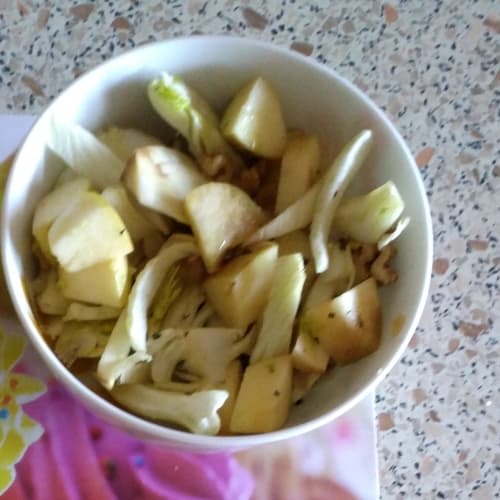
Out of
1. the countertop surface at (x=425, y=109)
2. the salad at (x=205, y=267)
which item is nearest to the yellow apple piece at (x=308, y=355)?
the salad at (x=205, y=267)

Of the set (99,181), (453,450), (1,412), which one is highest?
(99,181)

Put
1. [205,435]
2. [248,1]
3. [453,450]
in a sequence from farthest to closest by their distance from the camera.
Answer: [248,1] → [453,450] → [205,435]

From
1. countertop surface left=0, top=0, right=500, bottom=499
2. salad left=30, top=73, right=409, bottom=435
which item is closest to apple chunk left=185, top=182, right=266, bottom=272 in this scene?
salad left=30, top=73, right=409, bottom=435

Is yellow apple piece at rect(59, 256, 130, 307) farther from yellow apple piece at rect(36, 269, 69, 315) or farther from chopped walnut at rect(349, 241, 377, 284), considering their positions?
chopped walnut at rect(349, 241, 377, 284)

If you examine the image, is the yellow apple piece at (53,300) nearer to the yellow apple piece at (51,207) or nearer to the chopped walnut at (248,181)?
the yellow apple piece at (51,207)

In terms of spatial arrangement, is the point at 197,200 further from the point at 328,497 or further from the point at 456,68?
the point at 456,68

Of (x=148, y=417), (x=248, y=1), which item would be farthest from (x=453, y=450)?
(x=248, y=1)
